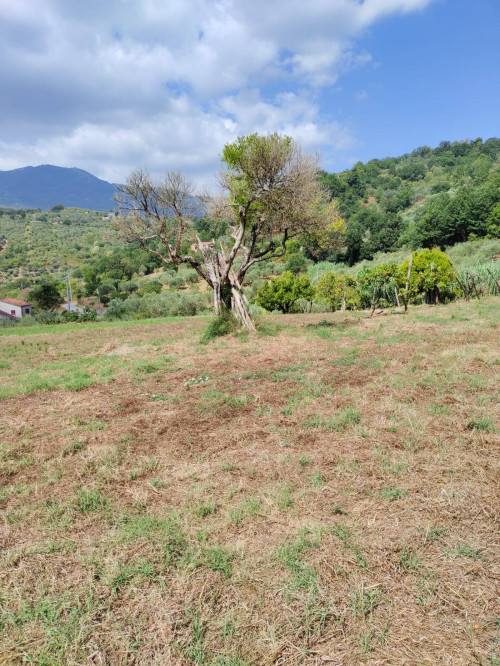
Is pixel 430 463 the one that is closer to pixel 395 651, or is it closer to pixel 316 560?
pixel 316 560

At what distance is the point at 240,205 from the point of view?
1216cm

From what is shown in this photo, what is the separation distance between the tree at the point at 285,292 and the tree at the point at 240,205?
1158cm

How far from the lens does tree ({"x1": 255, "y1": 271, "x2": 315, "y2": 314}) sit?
25.7 m

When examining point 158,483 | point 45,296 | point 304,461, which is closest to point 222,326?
point 304,461

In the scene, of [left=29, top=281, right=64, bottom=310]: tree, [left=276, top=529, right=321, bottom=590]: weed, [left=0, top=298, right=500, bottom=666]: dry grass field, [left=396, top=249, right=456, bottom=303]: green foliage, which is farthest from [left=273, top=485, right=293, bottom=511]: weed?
[left=29, top=281, right=64, bottom=310]: tree

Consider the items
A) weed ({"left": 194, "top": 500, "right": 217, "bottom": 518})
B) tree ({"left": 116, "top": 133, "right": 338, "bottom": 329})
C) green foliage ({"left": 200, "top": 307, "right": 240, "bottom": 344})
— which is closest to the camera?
weed ({"left": 194, "top": 500, "right": 217, "bottom": 518})

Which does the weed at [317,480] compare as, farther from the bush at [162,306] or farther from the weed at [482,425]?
the bush at [162,306]

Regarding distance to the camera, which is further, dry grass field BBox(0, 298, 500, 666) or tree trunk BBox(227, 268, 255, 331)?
tree trunk BBox(227, 268, 255, 331)

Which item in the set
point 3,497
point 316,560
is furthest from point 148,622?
point 3,497

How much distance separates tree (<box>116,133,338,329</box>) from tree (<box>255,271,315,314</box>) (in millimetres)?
11576

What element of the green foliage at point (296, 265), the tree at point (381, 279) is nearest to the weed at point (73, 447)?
the tree at point (381, 279)

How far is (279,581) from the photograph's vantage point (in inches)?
106

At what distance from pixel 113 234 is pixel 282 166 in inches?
252

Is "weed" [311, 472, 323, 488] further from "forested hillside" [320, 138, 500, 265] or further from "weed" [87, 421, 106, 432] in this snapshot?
"forested hillside" [320, 138, 500, 265]
